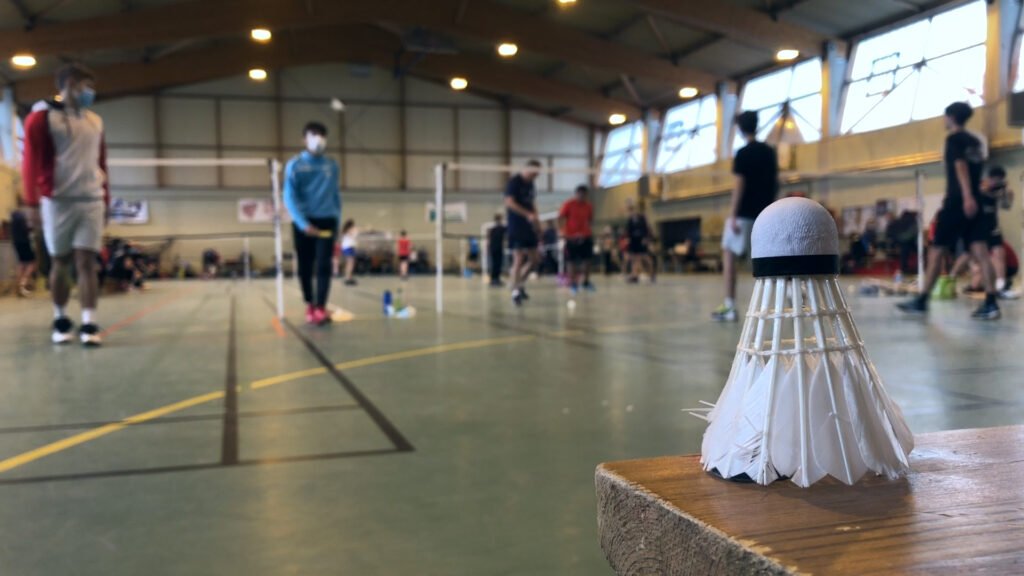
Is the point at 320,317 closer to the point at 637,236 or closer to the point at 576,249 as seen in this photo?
the point at 576,249

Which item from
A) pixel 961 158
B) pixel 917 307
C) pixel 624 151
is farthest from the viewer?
pixel 624 151

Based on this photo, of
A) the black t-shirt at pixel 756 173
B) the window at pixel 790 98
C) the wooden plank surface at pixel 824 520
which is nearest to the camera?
the wooden plank surface at pixel 824 520

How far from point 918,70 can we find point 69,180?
55.4 ft

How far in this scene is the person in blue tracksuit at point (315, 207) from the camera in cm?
554

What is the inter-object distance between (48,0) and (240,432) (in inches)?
703

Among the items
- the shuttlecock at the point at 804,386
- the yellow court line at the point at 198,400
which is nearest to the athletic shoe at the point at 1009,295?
the yellow court line at the point at 198,400

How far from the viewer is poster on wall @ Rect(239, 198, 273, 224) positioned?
85.4 feet

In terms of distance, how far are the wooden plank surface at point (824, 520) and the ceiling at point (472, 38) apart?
15864 mm

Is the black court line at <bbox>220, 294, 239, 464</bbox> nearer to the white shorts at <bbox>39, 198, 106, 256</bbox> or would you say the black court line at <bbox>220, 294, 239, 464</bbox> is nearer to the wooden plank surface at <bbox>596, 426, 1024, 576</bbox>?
the white shorts at <bbox>39, 198, 106, 256</bbox>

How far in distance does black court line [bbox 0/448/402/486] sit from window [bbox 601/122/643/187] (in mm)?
24205

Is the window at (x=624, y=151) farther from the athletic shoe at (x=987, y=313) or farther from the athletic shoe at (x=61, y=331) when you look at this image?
the athletic shoe at (x=61, y=331)

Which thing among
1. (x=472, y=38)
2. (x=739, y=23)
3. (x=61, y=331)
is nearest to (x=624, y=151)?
(x=472, y=38)

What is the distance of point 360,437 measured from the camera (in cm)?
211

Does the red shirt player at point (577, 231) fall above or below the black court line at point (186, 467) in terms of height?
above
